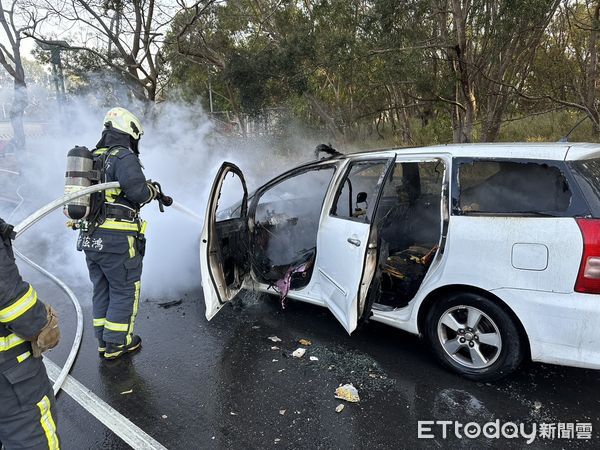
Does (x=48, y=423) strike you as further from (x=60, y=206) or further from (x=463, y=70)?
Result: (x=463, y=70)

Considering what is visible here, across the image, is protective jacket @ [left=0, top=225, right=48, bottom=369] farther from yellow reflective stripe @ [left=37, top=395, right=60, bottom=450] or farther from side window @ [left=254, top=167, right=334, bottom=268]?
side window @ [left=254, top=167, right=334, bottom=268]

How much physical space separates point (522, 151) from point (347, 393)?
1.96 metres

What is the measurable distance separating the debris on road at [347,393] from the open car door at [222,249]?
125 centimetres

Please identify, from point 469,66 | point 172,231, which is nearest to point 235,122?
point 469,66

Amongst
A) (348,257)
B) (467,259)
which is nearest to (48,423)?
(348,257)

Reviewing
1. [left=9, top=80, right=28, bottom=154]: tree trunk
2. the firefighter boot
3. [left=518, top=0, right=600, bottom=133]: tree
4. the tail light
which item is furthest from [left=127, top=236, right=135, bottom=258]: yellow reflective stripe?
[left=9, top=80, right=28, bottom=154]: tree trunk

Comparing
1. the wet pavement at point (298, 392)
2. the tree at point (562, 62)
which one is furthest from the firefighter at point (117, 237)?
the tree at point (562, 62)

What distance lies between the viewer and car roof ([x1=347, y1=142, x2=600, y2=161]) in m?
2.70

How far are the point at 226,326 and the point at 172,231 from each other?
2.11 m

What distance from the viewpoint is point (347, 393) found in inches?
116

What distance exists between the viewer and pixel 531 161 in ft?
9.13

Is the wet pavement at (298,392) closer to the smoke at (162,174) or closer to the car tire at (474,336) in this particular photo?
the car tire at (474,336)

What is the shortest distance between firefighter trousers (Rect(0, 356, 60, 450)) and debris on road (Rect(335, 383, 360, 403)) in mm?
1681

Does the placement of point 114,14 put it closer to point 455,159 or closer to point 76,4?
point 76,4
